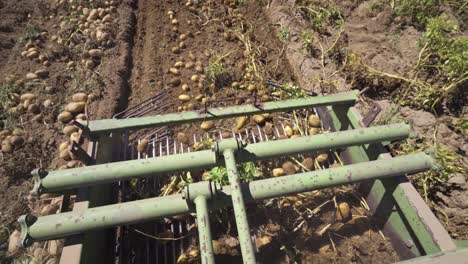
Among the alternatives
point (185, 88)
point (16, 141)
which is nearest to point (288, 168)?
point (185, 88)

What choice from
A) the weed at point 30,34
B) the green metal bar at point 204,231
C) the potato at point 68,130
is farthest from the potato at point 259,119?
the weed at point 30,34

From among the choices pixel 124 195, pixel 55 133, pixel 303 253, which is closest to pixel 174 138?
pixel 124 195

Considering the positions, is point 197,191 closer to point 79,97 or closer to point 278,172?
point 278,172

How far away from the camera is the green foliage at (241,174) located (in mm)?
2393

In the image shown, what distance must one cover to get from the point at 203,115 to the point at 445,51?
257 cm

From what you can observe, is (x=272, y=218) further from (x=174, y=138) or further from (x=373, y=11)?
(x=373, y=11)

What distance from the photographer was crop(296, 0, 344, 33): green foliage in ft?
12.4

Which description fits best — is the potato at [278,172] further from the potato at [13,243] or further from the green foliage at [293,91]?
the potato at [13,243]

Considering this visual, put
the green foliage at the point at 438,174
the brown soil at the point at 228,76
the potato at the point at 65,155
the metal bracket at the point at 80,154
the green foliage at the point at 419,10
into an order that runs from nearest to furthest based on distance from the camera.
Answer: the metal bracket at the point at 80,154
the brown soil at the point at 228,76
the green foliage at the point at 438,174
the potato at the point at 65,155
the green foliage at the point at 419,10

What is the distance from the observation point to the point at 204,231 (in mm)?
1571

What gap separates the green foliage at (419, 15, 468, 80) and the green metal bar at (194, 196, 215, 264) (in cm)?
274

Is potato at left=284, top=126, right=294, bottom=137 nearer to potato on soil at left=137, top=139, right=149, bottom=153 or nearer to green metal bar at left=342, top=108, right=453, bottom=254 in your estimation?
green metal bar at left=342, top=108, right=453, bottom=254

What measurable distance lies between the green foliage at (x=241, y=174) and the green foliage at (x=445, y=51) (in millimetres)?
2134

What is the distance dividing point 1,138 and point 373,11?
4342 mm
